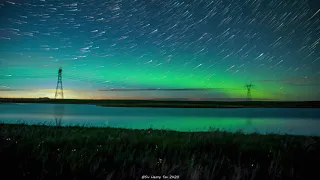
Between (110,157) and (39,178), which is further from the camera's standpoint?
(110,157)

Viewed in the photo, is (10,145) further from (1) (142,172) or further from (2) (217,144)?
(2) (217,144)

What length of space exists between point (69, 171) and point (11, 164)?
2.85ft

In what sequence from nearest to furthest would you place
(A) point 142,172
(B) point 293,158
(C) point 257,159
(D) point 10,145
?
1. (A) point 142,172
2. (D) point 10,145
3. (B) point 293,158
4. (C) point 257,159

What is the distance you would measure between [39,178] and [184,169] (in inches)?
77.2

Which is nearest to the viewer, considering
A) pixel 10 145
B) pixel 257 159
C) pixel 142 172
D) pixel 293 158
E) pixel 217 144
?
pixel 142 172

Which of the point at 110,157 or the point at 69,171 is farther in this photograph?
the point at 110,157

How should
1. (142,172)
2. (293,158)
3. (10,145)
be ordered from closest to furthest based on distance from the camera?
1. (142,172)
2. (10,145)
3. (293,158)

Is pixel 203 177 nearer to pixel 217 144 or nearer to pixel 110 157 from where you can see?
pixel 110 157

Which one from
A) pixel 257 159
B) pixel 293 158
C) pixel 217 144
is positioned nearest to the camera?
pixel 293 158

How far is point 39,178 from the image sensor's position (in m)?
3.88

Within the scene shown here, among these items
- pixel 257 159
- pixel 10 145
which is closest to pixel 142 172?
pixel 10 145

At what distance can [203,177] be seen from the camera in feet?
13.3

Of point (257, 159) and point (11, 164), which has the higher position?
point (11, 164)

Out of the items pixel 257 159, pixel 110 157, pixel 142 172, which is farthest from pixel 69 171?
pixel 257 159
